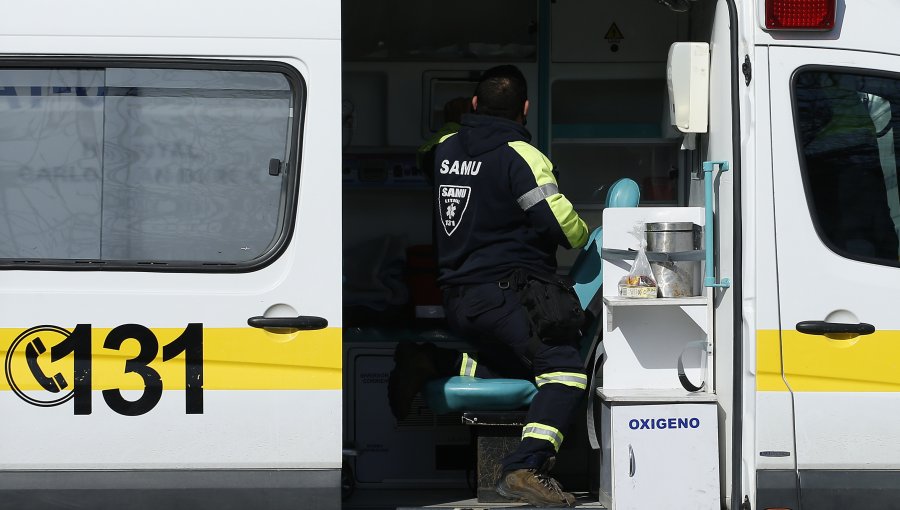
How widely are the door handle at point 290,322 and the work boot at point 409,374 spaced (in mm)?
749

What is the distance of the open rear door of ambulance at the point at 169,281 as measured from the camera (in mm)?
3648

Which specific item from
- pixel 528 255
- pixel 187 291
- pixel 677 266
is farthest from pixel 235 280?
pixel 677 266

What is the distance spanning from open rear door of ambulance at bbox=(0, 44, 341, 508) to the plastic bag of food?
105 centimetres

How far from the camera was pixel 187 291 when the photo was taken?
145 inches

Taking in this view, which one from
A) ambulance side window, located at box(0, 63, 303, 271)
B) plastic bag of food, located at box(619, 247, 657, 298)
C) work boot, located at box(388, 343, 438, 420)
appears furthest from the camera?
work boot, located at box(388, 343, 438, 420)

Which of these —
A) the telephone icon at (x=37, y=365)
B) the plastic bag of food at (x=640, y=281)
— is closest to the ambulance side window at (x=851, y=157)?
the plastic bag of food at (x=640, y=281)

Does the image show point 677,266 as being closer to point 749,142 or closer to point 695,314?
point 695,314

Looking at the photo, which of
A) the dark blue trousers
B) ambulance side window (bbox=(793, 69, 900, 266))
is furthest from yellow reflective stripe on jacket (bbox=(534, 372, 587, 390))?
ambulance side window (bbox=(793, 69, 900, 266))

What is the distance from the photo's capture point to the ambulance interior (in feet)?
17.5

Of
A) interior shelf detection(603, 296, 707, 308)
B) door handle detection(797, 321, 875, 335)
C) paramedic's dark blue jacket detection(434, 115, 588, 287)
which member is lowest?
door handle detection(797, 321, 875, 335)

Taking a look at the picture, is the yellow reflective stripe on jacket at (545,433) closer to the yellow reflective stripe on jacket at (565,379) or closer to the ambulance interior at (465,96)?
the yellow reflective stripe on jacket at (565,379)

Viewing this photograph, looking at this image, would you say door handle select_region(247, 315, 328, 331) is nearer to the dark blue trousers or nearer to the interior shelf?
the dark blue trousers

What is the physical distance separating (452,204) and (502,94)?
0.47 metres

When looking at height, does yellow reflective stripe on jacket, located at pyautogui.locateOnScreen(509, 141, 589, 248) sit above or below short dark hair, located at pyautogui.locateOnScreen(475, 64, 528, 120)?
below
